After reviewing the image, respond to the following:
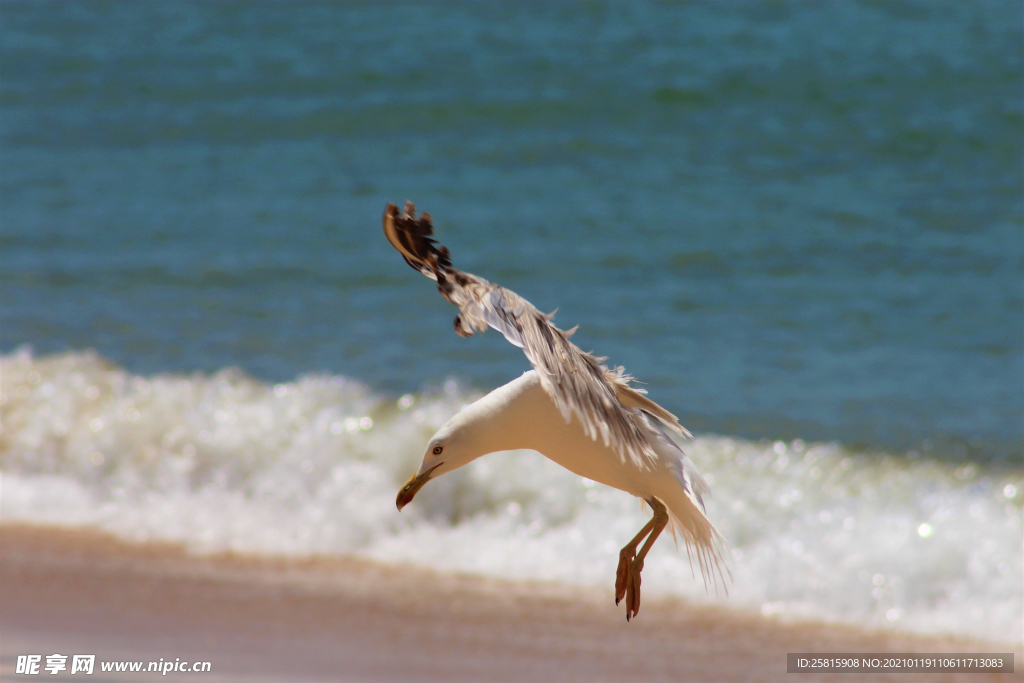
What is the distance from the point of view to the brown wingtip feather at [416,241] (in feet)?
8.23

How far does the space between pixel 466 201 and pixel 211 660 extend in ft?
21.5

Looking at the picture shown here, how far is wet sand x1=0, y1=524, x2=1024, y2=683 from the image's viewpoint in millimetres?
3871

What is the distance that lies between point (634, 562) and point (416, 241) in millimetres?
930

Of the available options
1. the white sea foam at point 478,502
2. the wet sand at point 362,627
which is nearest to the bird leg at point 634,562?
the wet sand at point 362,627

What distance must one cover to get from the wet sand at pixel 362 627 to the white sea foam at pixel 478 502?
0.20m

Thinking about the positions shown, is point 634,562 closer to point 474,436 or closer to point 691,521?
point 691,521

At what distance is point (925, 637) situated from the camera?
434 centimetres

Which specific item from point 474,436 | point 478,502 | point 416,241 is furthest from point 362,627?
point 416,241

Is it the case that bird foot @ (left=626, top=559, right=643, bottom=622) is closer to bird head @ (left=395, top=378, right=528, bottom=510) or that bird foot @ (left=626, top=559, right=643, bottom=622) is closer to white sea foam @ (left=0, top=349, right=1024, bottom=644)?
bird head @ (left=395, top=378, right=528, bottom=510)

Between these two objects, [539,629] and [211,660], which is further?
[539,629]

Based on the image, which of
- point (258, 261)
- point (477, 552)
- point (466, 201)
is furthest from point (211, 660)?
point (466, 201)

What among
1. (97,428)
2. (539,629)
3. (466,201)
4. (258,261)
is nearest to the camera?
(539,629)

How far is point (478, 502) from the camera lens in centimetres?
533

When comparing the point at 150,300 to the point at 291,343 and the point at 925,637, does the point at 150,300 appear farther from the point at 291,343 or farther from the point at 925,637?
the point at 925,637
